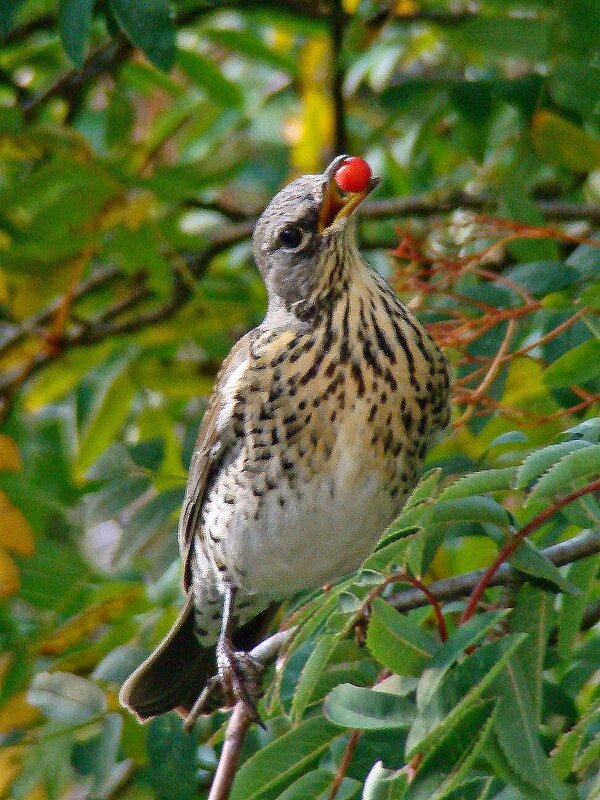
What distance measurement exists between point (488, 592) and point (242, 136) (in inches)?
125

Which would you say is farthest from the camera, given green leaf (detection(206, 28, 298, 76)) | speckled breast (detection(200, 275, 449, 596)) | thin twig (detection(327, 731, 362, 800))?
green leaf (detection(206, 28, 298, 76))

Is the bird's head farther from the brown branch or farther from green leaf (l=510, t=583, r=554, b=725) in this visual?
green leaf (l=510, t=583, r=554, b=725)

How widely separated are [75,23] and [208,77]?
49.2 inches

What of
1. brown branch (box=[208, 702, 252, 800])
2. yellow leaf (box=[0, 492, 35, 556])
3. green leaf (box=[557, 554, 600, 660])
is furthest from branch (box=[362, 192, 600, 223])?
green leaf (box=[557, 554, 600, 660])

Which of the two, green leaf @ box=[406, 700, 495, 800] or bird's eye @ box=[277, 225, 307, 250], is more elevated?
bird's eye @ box=[277, 225, 307, 250]

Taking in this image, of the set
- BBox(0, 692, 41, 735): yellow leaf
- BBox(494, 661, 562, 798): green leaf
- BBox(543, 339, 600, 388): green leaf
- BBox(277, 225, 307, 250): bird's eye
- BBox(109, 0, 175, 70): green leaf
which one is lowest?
BBox(0, 692, 41, 735): yellow leaf

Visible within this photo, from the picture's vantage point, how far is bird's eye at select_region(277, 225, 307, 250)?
10.6 feet

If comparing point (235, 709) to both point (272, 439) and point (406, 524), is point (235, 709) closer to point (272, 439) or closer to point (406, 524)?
point (272, 439)

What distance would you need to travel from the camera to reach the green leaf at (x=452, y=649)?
1933 millimetres

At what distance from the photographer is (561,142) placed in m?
3.62

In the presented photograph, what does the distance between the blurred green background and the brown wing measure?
0.06m

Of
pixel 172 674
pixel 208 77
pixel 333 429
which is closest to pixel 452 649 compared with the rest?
pixel 333 429

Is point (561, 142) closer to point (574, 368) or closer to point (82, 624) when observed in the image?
point (574, 368)

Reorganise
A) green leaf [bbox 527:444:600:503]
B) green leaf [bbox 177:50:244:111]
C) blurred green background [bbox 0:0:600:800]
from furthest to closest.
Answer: green leaf [bbox 177:50:244:111]
blurred green background [bbox 0:0:600:800]
green leaf [bbox 527:444:600:503]
